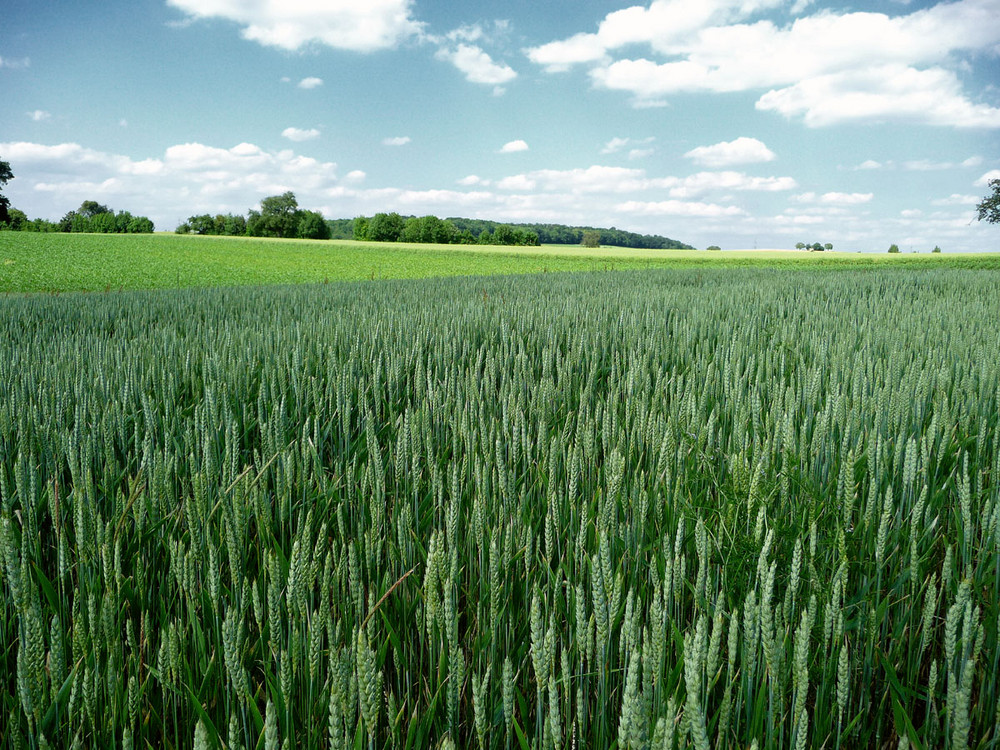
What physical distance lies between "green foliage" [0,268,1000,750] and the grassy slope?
1377 centimetres

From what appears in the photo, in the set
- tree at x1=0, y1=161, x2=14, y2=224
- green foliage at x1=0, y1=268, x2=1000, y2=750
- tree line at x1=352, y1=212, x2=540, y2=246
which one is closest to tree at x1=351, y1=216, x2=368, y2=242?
tree line at x1=352, y1=212, x2=540, y2=246

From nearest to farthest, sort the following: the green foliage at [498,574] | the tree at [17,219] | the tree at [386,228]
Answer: the green foliage at [498,574] → the tree at [17,219] → the tree at [386,228]

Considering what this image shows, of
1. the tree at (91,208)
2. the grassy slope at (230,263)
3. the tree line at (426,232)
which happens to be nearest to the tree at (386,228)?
the tree line at (426,232)

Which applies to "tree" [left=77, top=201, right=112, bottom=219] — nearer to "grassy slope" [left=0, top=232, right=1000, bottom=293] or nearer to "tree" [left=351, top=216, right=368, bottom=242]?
"tree" [left=351, top=216, right=368, bottom=242]

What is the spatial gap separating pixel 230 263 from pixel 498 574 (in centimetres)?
2860

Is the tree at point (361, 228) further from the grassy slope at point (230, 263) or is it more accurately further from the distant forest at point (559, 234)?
the grassy slope at point (230, 263)

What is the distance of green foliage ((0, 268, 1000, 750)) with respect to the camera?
0.83 m

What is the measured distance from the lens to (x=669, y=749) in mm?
593

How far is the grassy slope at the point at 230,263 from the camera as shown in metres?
19.6

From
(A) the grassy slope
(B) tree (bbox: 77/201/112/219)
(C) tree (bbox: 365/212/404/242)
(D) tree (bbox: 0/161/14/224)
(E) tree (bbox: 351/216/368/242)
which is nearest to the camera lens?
(A) the grassy slope

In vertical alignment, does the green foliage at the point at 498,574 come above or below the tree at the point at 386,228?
A: below

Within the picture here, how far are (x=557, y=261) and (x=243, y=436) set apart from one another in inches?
1244

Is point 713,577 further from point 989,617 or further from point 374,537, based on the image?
point 374,537

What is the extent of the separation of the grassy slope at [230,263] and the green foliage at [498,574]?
1377 cm
